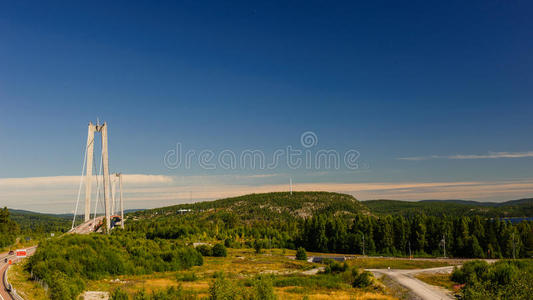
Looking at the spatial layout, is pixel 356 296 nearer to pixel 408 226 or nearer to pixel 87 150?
pixel 87 150

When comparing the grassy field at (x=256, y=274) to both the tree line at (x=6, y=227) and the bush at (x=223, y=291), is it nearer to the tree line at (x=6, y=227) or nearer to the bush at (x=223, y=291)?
the bush at (x=223, y=291)

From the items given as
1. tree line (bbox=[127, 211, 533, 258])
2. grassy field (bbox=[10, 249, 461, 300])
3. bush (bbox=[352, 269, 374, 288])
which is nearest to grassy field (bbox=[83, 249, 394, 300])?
grassy field (bbox=[10, 249, 461, 300])

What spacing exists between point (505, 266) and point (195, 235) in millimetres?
102528

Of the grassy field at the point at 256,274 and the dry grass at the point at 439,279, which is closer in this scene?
the grassy field at the point at 256,274

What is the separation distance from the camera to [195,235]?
13388cm

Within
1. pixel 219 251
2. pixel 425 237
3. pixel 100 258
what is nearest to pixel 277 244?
pixel 219 251

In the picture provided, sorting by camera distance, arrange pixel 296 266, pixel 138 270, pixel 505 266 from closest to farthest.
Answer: pixel 505 266 < pixel 138 270 < pixel 296 266

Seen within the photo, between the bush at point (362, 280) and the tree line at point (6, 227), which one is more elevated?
the tree line at point (6, 227)

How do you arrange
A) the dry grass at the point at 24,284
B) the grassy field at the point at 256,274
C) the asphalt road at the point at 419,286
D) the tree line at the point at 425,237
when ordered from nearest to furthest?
the dry grass at the point at 24,284, the grassy field at the point at 256,274, the asphalt road at the point at 419,286, the tree line at the point at 425,237

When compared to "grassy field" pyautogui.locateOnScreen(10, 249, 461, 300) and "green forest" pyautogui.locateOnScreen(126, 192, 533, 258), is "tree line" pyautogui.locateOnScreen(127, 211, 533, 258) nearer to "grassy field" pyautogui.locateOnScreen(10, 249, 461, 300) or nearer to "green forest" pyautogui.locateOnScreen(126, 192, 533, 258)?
"green forest" pyautogui.locateOnScreen(126, 192, 533, 258)

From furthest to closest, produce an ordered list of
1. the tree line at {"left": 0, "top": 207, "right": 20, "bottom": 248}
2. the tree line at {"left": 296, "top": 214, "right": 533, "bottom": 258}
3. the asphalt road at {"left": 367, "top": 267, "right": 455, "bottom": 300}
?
the tree line at {"left": 296, "top": 214, "right": 533, "bottom": 258}
the tree line at {"left": 0, "top": 207, "right": 20, "bottom": 248}
the asphalt road at {"left": 367, "top": 267, "right": 455, "bottom": 300}

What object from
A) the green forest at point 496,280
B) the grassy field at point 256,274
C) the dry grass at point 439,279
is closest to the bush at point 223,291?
the grassy field at point 256,274

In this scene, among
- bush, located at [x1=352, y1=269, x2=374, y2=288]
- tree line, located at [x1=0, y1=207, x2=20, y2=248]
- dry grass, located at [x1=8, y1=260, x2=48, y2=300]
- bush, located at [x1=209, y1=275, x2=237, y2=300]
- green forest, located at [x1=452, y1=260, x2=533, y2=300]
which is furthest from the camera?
tree line, located at [x1=0, y1=207, x2=20, y2=248]

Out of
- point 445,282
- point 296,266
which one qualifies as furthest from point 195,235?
point 445,282
